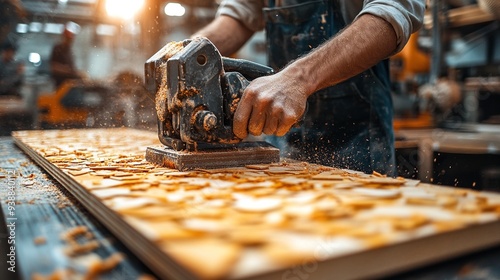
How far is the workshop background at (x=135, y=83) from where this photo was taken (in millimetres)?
3500

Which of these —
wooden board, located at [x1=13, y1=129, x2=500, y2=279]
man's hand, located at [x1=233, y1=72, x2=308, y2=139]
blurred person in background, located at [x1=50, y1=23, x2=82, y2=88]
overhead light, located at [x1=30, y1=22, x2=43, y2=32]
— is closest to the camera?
wooden board, located at [x1=13, y1=129, x2=500, y2=279]

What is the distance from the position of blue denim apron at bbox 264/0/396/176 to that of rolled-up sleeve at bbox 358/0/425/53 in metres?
0.35

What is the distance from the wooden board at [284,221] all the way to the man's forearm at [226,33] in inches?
52.0

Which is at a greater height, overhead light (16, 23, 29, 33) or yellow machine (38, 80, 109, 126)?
overhead light (16, 23, 29, 33)

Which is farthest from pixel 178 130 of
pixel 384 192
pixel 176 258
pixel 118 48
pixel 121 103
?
pixel 118 48

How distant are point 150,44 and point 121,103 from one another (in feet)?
1.77

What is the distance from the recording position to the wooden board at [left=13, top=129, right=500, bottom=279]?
2.36 ft

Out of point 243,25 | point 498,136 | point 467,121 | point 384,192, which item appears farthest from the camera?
point 467,121

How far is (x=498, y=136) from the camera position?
3639mm

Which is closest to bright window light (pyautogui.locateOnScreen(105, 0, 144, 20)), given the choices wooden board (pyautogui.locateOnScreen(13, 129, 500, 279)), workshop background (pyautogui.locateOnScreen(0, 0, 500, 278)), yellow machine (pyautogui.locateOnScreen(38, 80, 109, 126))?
workshop background (pyautogui.locateOnScreen(0, 0, 500, 278))

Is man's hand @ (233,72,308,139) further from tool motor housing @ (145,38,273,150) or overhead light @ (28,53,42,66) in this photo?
overhead light @ (28,53,42,66)

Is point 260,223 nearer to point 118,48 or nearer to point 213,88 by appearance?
point 213,88

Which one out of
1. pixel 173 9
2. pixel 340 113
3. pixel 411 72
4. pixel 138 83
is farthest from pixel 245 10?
pixel 411 72

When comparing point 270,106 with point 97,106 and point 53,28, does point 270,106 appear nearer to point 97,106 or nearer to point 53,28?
point 97,106
